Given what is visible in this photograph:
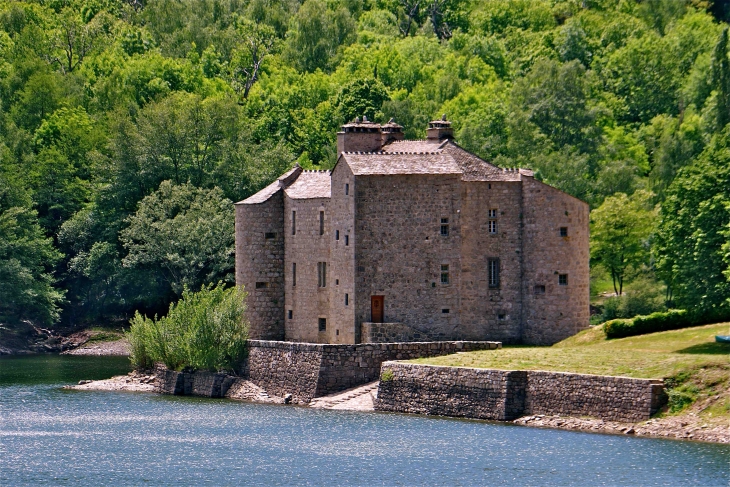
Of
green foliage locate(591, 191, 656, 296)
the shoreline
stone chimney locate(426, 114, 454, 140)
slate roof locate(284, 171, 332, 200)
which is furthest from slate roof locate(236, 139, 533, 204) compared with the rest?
green foliage locate(591, 191, 656, 296)

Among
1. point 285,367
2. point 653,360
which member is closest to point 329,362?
point 285,367

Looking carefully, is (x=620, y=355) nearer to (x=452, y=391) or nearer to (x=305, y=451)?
(x=452, y=391)

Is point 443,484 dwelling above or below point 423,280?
below

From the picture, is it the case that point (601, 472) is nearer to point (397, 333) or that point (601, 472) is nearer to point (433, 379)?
point (433, 379)

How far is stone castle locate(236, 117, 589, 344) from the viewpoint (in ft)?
329

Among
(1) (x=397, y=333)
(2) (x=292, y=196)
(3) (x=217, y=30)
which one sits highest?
(3) (x=217, y=30)

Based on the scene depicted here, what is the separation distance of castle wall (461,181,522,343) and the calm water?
37.4ft

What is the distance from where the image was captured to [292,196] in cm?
10569

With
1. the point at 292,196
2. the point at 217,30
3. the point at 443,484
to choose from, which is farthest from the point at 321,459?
the point at 217,30

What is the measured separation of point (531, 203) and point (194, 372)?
1714cm

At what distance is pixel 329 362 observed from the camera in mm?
95938

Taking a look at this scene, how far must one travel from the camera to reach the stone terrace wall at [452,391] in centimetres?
8794

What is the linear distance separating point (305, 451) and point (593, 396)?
443 inches

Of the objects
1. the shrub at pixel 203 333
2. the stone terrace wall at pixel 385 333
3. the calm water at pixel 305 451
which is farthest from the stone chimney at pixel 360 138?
the calm water at pixel 305 451
